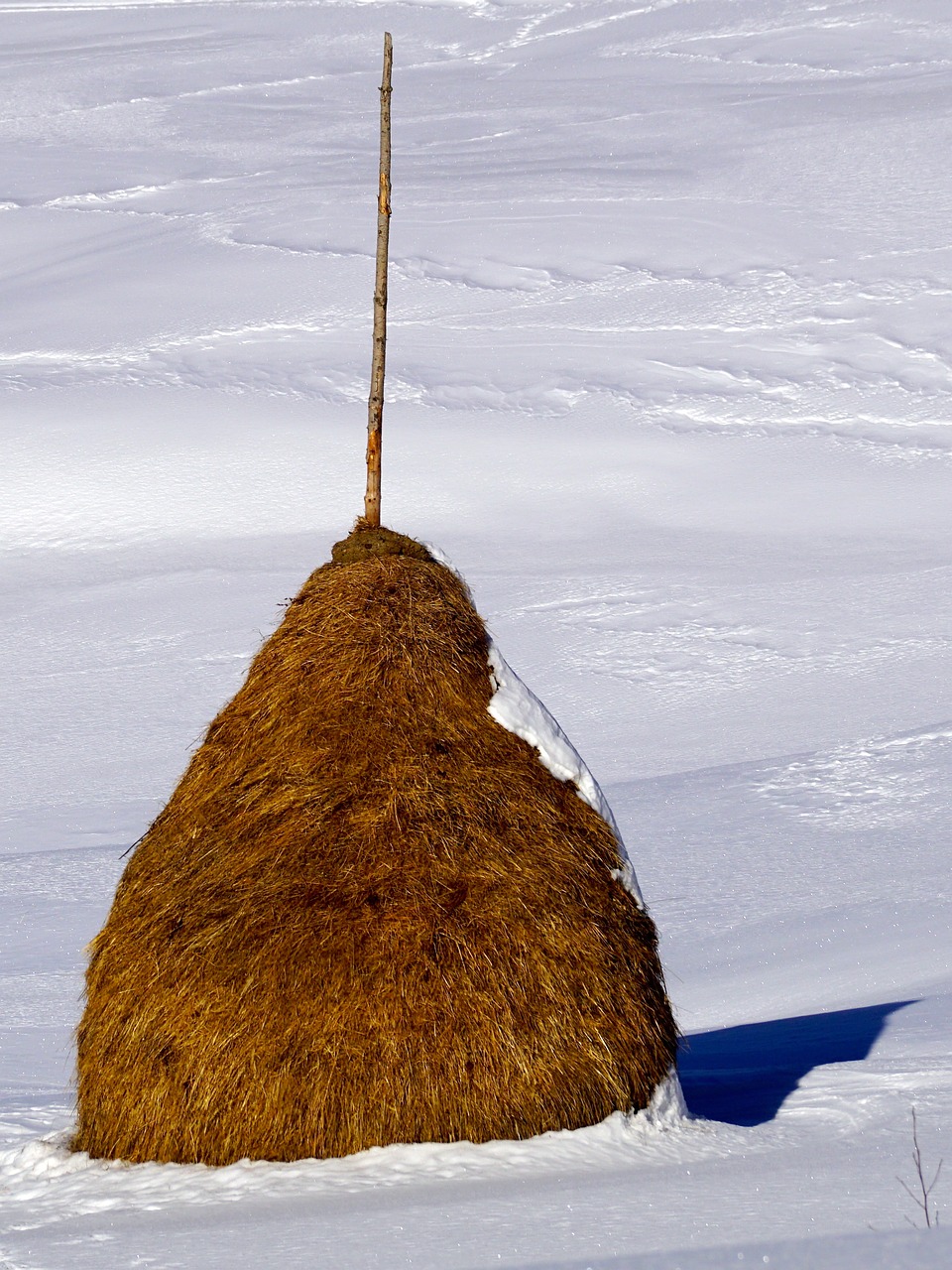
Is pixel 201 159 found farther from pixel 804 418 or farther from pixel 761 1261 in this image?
pixel 761 1261

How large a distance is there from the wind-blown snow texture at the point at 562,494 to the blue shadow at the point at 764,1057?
39mm

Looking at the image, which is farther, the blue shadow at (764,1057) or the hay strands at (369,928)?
the blue shadow at (764,1057)

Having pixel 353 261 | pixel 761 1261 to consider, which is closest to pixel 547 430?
pixel 353 261

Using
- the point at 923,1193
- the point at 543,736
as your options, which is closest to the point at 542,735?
the point at 543,736

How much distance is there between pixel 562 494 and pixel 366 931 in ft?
49.2

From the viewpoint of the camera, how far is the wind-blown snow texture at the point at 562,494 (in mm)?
4633

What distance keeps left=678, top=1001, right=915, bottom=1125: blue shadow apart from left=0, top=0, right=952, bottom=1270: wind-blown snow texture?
0.04m

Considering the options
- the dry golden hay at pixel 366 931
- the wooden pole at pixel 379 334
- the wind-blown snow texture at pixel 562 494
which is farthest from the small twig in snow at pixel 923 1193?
the wooden pole at pixel 379 334

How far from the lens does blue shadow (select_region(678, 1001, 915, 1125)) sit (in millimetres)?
5914

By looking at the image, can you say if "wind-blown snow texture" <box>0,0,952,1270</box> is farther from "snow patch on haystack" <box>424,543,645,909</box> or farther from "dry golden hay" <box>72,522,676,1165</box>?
"snow patch on haystack" <box>424,543,645,909</box>

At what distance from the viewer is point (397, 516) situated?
740 inches

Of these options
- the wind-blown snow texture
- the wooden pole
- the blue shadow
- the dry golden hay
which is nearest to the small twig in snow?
the wind-blown snow texture

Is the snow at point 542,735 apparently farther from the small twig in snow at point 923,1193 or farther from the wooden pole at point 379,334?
the small twig in snow at point 923,1193

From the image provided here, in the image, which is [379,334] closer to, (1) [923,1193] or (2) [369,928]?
(2) [369,928]
